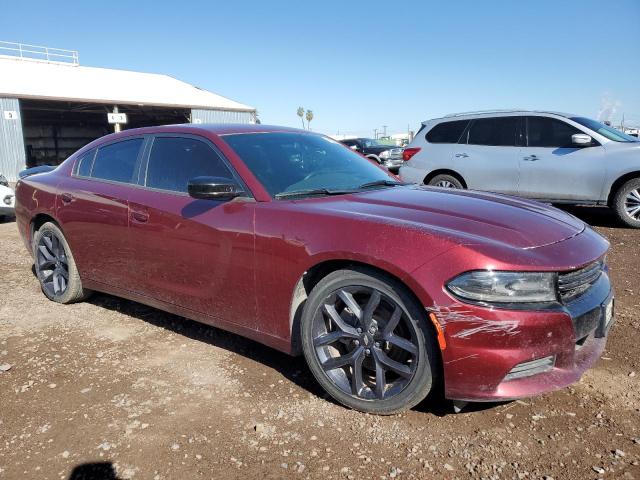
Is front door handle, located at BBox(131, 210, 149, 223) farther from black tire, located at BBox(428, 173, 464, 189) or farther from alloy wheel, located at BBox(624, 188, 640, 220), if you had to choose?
alloy wheel, located at BBox(624, 188, 640, 220)

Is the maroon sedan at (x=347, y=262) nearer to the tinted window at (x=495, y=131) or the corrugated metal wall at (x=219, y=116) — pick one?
the tinted window at (x=495, y=131)

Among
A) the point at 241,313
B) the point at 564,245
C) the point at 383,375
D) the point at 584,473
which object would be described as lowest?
the point at 584,473

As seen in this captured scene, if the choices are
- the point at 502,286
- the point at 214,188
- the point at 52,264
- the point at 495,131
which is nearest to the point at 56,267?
the point at 52,264

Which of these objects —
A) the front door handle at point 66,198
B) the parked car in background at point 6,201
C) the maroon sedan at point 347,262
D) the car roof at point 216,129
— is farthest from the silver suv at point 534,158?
the parked car in background at point 6,201

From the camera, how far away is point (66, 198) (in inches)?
161

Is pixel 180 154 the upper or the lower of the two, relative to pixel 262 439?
upper

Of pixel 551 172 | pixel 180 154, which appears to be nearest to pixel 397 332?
pixel 180 154

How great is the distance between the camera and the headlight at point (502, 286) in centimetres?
219

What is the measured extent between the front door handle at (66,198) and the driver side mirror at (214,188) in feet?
5.47

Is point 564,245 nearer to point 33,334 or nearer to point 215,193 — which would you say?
point 215,193

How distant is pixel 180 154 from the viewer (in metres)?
3.46

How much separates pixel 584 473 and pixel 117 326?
3302 mm

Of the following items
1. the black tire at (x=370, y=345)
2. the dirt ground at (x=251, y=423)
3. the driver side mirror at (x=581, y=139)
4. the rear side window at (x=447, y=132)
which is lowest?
the dirt ground at (x=251, y=423)

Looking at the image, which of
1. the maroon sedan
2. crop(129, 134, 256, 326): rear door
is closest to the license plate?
the maroon sedan
